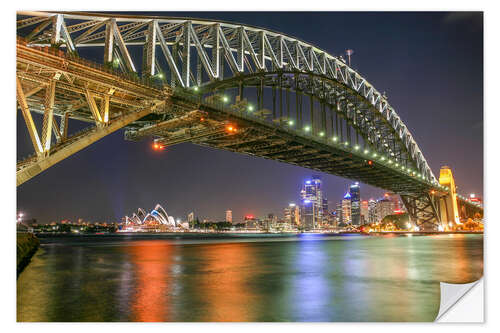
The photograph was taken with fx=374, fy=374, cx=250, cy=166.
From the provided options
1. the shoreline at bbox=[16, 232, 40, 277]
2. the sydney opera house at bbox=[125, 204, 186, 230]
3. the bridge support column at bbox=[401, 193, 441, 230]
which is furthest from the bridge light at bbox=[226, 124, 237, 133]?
the sydney opera house at bbox=[125, 204, 186, 230]

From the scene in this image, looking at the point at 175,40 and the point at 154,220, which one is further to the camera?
the point at 154,220

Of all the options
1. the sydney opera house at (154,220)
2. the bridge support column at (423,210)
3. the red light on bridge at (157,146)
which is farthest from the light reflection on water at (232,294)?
the sydney opera house at (154,220)

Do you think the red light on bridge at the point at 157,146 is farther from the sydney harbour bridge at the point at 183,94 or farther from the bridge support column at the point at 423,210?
the bridge support column at the point at 423,210

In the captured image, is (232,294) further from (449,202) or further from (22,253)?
(449,202)

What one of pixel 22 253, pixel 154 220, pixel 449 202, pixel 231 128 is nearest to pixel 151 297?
pixel 22 253
